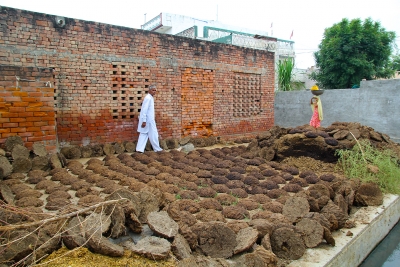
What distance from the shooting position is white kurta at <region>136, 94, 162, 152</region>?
313 inches

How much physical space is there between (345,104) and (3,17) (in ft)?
36.4

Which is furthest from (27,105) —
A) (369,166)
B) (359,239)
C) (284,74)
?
(284,74)

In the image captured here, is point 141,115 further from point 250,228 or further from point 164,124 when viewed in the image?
point 250,228

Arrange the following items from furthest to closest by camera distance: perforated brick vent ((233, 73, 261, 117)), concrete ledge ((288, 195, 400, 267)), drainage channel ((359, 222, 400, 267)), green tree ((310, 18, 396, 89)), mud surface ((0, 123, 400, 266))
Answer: green tree ((310, 18, 396, 89)) < perforated brick vent ((233, 73, 261, 117)) < drainage channel ((359, 222, 400, 267)) < concrete ledge ((288, 195, 400, 267)) < mud surface ((0, 123, 400, 266))

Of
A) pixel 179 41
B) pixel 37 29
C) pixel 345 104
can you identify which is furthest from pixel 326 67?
pixel 37 29

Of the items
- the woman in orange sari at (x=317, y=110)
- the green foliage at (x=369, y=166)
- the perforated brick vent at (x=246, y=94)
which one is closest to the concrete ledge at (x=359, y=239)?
the green foliage at (x=369, y=166)

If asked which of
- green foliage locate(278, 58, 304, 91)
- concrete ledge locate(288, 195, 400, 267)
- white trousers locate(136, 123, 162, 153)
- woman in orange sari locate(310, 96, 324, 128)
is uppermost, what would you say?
green foliage locate(278, 58, 304, 91)

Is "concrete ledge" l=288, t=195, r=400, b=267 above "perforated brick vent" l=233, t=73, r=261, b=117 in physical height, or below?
below

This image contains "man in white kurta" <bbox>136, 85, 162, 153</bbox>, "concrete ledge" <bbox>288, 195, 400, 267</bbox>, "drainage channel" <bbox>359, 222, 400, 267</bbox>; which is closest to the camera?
"concrete ledge" <bbox>288, 195, 400, 267</bbox>

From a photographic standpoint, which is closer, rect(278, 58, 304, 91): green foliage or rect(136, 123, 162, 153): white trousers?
rect(136, 123, 162, 153): white trousers

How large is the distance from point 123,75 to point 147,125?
1.41 m

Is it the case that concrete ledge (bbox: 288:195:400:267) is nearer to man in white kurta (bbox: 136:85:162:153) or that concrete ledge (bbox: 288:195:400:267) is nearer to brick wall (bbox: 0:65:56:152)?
man in white kurta (bbox: 136:85:162:153)

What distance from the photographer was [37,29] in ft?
22.0

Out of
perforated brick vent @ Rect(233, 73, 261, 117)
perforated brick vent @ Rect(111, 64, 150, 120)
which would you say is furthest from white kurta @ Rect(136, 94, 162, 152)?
perforated brick vent @ Rect(233, 73, 261, 117)
